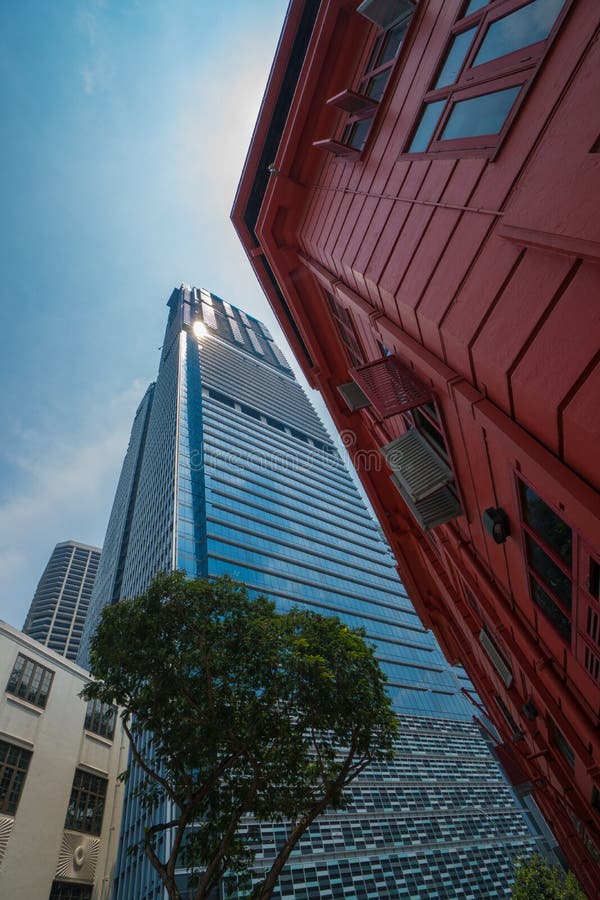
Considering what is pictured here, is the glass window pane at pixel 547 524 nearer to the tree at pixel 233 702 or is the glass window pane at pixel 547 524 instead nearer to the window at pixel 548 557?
the window at pixel 548 557

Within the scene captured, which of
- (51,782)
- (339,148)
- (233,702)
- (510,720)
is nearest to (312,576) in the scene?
(51,782)

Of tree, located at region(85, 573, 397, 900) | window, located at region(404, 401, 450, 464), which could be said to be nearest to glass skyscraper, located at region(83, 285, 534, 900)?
tree, located at region(85, 573, 397, 900)

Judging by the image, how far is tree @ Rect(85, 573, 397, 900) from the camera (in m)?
8.54

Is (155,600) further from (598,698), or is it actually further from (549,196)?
(549,196)

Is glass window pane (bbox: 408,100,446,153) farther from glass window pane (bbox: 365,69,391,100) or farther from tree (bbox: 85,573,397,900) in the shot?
tree (bbox: 85,573,397,900)

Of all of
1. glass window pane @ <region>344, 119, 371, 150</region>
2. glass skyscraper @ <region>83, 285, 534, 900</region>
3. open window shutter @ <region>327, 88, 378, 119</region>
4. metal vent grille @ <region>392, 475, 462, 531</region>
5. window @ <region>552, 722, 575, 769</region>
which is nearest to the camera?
metal vent grille @ <region>392, 475, 462, 531</region>

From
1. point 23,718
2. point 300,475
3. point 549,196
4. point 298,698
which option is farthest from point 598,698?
point 300,475

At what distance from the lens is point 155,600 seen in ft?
34.6

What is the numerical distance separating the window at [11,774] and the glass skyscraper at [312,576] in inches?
173

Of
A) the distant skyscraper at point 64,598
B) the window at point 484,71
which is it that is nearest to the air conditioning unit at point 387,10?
the window at point 484,71

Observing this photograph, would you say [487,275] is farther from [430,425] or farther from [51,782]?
[51,782]

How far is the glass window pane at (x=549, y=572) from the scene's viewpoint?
4227mm

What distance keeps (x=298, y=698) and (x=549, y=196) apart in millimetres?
9934

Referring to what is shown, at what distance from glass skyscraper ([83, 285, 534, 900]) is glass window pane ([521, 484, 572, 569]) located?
1842 centimetres
